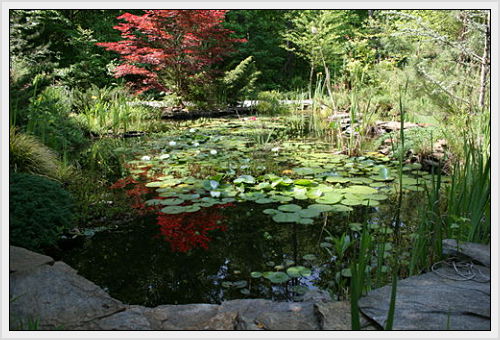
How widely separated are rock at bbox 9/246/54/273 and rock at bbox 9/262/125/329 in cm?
2

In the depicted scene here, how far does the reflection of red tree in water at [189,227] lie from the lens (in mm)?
2398

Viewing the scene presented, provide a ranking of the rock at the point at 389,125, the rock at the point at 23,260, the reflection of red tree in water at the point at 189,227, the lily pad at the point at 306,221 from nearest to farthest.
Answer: the rock at the point at 23,260, the reflection of red tree in water at the point at 189,227, the lily pad at the point at 306,221, the rock at the point at 389,125

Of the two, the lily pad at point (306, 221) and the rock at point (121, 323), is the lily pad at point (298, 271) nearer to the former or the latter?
the lily pad at point (306, 221)

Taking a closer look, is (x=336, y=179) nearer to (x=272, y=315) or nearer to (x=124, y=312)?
(x=272, y=315)

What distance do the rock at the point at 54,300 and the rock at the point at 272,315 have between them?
514 mm

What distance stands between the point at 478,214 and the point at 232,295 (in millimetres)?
1286

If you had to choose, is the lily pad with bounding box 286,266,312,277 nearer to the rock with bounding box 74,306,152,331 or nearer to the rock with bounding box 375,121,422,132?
the rock with bounding box 74,306,152,331

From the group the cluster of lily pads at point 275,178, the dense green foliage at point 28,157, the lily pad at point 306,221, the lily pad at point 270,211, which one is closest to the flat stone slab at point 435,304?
the cluster of lily pads at point 275,178

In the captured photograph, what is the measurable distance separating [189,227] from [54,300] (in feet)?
3.81

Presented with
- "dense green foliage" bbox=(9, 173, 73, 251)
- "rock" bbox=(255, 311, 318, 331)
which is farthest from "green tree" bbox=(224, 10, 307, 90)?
"rock" bbox=(255, 311, 318, 331)

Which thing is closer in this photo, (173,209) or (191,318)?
(191,318)

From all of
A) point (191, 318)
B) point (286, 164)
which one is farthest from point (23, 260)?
point (286, 164)

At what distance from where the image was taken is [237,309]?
159 cm

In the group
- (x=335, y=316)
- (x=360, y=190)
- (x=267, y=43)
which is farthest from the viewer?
(x=267, y=43)
